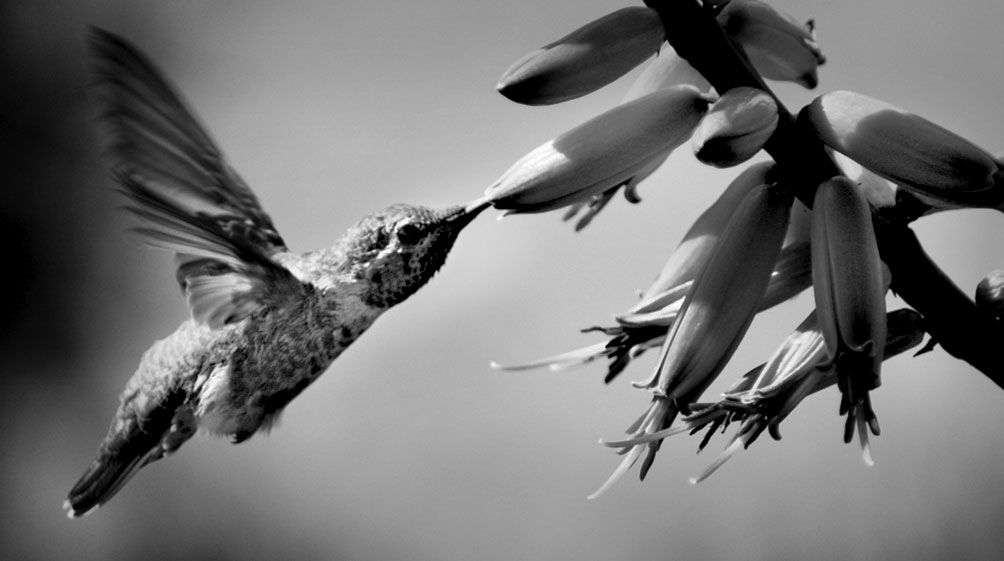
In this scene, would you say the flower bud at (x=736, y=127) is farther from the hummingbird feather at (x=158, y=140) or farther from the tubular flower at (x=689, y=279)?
the hummingbird feather at (x=158, y=140)

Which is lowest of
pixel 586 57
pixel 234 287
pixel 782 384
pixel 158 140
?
pixel 782 384

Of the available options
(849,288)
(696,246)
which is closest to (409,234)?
(696,246)

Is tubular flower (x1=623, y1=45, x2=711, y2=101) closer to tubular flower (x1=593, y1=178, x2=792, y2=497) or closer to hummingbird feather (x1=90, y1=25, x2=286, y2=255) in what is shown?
tubular flower (x1=593, y1=178, x2=792, y2=497)

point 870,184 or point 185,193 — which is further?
point 185,193

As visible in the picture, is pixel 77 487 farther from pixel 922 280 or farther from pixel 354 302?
pixel 922 280

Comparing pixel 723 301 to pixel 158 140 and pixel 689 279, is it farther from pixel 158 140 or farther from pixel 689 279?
pixel 158 140
